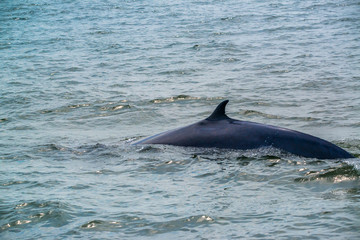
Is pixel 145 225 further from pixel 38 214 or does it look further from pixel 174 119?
pixel 174 119

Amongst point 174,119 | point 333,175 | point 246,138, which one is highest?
point 246,138

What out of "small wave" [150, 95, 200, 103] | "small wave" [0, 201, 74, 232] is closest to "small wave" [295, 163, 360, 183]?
"small wave" [0, 201, 74, 232]

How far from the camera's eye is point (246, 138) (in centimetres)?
898

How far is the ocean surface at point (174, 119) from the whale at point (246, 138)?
0.43ft

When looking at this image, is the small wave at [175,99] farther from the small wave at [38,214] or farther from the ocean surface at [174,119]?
the small wave at [38,214]

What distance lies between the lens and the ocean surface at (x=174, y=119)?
6688mm

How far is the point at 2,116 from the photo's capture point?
45.8 ft

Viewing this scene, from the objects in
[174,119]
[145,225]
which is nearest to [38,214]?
[145,225]

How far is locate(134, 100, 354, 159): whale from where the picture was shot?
8664 millimetres

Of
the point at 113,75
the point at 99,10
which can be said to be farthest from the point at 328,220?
the point at 99,10

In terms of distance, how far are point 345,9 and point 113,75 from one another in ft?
47.6

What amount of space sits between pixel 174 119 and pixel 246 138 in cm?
415

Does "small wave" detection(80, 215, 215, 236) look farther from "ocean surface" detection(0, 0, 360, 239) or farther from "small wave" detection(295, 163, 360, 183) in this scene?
"small wave" detection(295, 163, 360, 183)

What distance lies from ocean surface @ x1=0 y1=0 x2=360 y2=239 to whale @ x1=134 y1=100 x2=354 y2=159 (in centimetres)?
13
